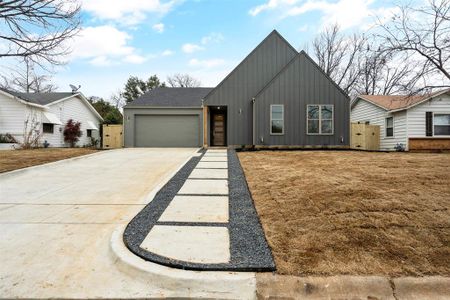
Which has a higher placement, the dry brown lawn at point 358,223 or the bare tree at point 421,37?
the bare tree at point 421,37

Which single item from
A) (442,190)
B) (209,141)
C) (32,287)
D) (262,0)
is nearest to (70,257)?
(32,287)

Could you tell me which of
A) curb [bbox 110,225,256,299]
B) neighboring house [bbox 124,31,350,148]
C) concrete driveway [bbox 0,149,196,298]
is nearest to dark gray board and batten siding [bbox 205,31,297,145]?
neighboring house [bbox 124,31,350,148]

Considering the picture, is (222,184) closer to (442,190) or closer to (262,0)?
(442,190)

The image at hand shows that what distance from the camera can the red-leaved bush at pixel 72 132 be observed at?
65.8ft

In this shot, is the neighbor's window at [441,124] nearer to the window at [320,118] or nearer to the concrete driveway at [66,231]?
the window at [320,118]

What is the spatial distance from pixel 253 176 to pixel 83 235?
407cm

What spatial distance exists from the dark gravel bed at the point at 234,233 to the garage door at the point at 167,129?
11.6 metres

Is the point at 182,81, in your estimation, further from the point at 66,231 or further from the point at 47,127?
the point at 66,231

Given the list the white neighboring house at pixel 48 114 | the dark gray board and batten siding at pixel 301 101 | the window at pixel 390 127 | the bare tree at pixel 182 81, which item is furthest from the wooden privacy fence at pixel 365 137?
the bare tree at pixel 182 81

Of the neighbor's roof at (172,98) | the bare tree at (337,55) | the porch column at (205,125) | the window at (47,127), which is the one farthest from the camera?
the bare tree at (337,55)

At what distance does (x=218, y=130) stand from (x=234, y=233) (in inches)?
517

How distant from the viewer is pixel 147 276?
7.88 feet

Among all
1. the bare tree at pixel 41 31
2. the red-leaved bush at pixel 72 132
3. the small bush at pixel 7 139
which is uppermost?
the bare tree at pixel 41 31

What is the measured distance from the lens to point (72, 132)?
2020cm
